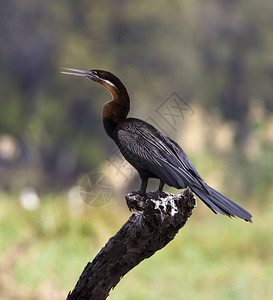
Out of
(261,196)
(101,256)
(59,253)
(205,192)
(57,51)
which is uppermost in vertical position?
(57,51)

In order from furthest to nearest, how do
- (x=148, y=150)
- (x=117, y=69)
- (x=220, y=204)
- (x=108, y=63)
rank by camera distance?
(x=117, y=69) < (x=108, y=63) < (x=148, y=150) < (x=220, y=204)

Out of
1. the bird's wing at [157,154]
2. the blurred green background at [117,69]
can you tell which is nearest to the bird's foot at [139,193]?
the bird's wing at [157,154]

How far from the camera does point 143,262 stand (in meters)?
7.98

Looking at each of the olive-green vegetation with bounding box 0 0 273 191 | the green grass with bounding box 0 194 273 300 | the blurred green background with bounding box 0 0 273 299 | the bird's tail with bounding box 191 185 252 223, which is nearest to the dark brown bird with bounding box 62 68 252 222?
the bird's tail with bounding box 191 185 252 223

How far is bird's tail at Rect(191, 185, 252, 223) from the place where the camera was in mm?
2744

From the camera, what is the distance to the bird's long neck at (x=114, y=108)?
2.94 m

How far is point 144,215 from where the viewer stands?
288 cm

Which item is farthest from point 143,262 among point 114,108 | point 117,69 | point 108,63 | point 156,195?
point 117,69

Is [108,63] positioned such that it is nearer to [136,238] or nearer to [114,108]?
[114,108]

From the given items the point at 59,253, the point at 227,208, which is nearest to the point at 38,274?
the point at 59,253

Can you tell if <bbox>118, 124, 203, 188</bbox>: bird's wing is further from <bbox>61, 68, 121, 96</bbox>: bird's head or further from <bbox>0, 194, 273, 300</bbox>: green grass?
<bbox>0, 194, 273, 300</bbox>: green grass

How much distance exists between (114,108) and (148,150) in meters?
0.24

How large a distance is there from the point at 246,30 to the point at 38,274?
23.4 m

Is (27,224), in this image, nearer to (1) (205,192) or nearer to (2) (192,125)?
(2) (192,125)
